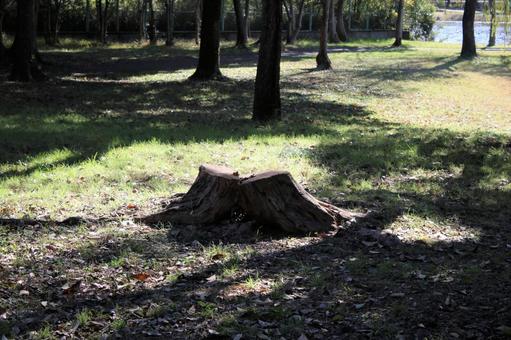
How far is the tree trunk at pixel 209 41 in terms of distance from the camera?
2095 centimetres

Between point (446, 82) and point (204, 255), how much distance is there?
76.1 feet

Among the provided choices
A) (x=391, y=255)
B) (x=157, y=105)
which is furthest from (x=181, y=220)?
(x=157, y=105)

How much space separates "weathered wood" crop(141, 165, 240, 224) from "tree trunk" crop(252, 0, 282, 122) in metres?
7.22

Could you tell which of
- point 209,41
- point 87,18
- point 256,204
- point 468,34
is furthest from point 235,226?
point 87,18

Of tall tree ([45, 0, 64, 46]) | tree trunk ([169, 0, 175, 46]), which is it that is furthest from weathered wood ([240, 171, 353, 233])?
tree trunk ([169, 0, 175, 46])

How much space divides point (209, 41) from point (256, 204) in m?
15.3

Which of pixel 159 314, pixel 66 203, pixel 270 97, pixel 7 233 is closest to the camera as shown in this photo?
pixel 159 314

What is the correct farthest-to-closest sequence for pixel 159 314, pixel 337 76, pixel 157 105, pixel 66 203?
pixel 337 76 → pixel 157 105 → pixel 66 203 → pixel 159 314

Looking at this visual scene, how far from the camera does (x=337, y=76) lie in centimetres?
2630

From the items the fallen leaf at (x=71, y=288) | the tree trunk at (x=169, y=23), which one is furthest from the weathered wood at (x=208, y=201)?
the tree trunk at (x=169, y=23)

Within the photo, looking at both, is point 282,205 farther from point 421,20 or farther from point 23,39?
point 421,20

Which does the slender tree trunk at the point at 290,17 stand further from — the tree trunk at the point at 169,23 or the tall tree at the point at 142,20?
the tall tree at the point at 142,20

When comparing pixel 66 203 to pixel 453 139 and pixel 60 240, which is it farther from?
pixel 453 139

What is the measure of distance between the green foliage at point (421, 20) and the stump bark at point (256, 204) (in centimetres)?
5597
